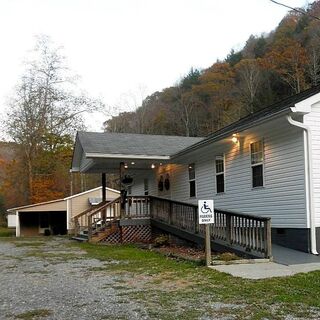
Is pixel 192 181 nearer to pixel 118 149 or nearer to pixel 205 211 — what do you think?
pixel 118 149

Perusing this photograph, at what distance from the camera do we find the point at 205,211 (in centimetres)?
927

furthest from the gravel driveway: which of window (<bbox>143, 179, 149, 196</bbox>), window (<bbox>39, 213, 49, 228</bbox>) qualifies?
window (<bbox>39, 213, 49, 228</bbox>)

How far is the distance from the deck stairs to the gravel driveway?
10.6 feet

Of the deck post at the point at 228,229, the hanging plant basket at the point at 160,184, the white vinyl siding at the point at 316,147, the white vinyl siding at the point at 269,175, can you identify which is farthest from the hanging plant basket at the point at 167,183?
the white vinyl siding at the point at 316,147

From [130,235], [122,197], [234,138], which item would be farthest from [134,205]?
[234,138]

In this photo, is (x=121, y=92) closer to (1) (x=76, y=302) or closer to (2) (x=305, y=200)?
(2) (x=305, y=200)

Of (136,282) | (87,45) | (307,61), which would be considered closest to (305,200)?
(136,282)

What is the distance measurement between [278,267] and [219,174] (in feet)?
22.2

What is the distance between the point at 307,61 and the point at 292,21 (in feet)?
36.9

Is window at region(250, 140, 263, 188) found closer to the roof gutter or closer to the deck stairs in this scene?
the deck stairs

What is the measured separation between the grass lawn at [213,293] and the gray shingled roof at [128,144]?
7.49 meters

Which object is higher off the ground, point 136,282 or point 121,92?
point 121,92

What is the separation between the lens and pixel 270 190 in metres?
12.2

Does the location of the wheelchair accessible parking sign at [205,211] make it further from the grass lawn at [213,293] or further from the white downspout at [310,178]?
the white downspout at [310,178]
